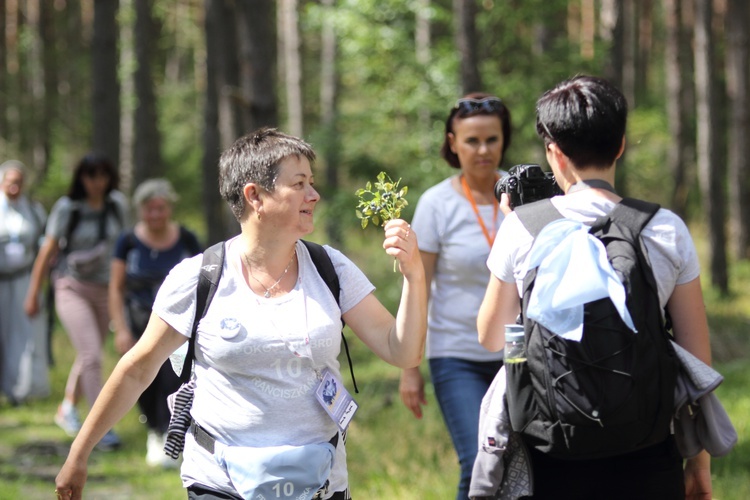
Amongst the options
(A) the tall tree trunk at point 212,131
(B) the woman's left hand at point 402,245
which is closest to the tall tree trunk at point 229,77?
(A) the tall tree trunk at point 212,131

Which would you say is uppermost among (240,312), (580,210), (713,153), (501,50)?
(501,50)

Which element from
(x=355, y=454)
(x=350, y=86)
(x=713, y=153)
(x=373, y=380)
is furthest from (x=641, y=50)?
(x=355, y=454)

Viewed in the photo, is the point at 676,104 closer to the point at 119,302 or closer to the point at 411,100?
the point at 411,100

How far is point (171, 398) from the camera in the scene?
3561 mm

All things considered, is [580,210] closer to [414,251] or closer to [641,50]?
[414,251]

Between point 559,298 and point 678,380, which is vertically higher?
point 559,298

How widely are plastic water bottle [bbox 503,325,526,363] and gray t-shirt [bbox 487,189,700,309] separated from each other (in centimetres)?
12

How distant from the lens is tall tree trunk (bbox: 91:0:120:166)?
13.6 m

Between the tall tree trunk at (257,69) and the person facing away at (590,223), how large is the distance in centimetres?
582

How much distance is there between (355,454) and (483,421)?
4367mm

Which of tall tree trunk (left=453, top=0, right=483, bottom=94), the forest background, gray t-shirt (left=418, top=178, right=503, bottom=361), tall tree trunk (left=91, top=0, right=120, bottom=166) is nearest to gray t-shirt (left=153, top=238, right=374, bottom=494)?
gray t-shirt (left=418, top=178, right=503, bottom=361)

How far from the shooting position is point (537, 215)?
10.1ft

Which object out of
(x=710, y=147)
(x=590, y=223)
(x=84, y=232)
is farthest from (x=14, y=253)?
(x=710, y=147)

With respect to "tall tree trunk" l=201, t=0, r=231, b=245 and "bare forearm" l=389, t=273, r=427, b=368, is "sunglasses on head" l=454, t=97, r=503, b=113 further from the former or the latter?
"tall tree trunk" l=201, t=0, r=231, b=245
